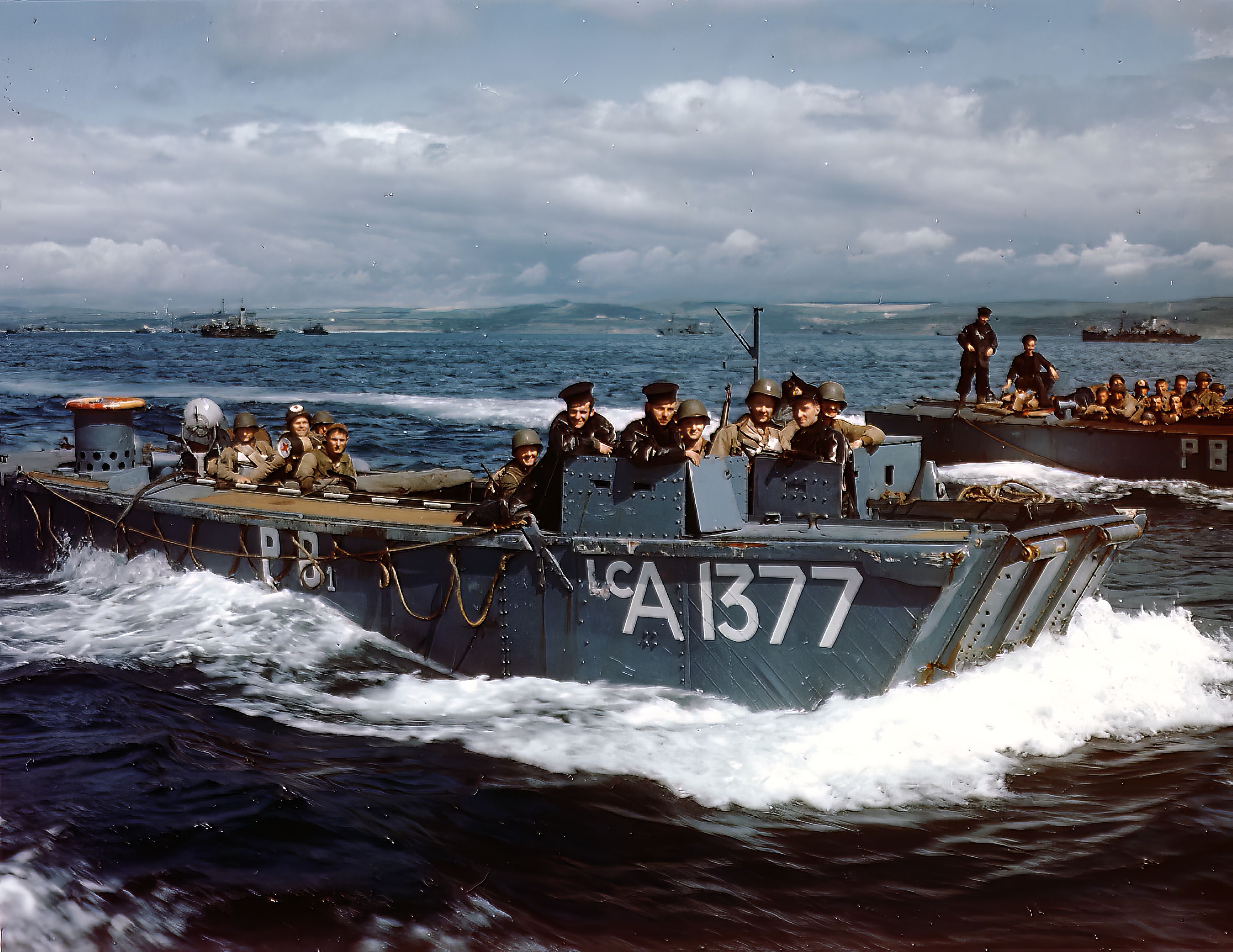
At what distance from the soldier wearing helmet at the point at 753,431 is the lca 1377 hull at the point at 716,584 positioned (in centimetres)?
70

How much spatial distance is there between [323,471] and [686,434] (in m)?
5.19

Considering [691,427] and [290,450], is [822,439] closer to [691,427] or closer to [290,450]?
[691,427]

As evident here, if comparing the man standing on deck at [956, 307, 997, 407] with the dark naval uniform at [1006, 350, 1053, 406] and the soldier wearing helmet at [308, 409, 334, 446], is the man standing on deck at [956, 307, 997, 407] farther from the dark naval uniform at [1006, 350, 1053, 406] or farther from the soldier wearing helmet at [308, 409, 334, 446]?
the soldier wearing helmet at [308, 409, 334, 446]

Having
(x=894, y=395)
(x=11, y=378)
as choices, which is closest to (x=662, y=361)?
(x=894, y=395)


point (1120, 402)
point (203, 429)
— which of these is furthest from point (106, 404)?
point (1120, 402)

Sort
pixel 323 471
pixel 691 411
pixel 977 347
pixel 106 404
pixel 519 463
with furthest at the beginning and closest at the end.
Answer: pixel 977 347 → pixel 106 404 → pixel 323 471 → pixel 519 463 → pixel 691 411

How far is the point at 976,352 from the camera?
22.6 meters

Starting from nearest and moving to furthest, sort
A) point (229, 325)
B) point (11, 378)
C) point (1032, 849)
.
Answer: point (1032, 849) → point (11, 378) → point (229, 325)

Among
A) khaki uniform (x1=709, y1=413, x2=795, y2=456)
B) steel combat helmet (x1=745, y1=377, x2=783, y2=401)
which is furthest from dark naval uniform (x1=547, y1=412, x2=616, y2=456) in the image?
steel combat helmet (x1=745, y1=377, x2=783, y2=401)

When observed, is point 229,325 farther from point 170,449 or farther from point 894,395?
point 170,449

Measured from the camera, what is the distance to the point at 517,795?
7.69m

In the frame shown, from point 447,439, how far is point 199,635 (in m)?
21.1

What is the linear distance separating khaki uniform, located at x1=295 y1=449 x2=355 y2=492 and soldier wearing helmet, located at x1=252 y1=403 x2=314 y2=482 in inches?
4.6

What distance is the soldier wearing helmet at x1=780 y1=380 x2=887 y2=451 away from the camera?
9.30m
